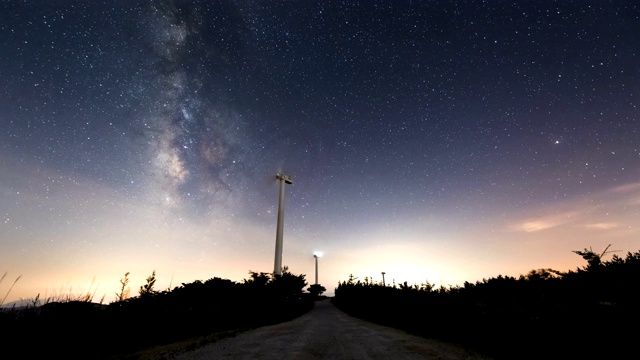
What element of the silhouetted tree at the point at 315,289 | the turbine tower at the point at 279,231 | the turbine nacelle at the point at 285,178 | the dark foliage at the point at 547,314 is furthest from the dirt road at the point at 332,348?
the silhouetted tree at the point at 315,289

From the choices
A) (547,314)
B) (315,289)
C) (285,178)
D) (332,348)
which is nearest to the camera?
(547,314)

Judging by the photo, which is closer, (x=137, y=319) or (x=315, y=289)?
(x=137, y=319)

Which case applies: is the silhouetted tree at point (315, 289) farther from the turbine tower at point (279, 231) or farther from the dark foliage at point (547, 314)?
the dark foliage at point (547, 314)

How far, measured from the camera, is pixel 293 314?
67.8ft

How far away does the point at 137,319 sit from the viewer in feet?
38.7

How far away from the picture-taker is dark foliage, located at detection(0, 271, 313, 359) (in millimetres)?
8430

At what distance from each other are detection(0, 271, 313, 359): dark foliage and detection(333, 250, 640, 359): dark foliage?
10.1 m

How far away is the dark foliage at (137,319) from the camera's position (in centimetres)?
843

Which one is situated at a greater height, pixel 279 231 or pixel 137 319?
pixel 279 231

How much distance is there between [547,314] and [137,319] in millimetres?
14167

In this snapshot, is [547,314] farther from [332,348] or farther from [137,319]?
[137,319]

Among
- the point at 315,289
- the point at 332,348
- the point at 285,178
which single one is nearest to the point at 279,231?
the point at 285,178

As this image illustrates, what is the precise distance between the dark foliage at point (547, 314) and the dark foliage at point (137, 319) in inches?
397

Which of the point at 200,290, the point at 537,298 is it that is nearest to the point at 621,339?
the point at 537,298
